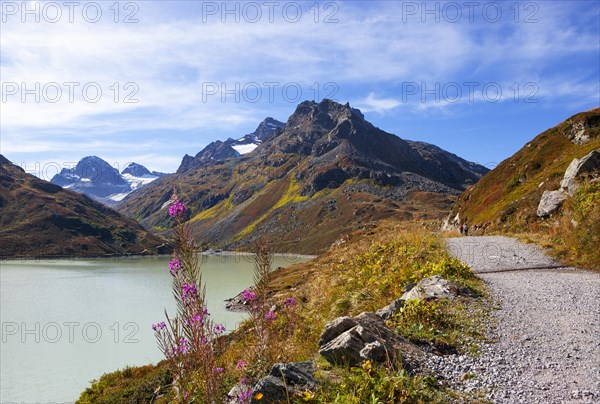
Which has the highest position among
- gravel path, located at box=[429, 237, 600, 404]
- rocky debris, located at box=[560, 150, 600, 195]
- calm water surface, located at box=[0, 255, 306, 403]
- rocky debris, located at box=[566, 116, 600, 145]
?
rocky debris, located at box=[566, 116, 600, 145]

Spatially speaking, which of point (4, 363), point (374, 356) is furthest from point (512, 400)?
point (4, 363)

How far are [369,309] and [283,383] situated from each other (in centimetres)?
577

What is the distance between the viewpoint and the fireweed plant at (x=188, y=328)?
12.5 ft

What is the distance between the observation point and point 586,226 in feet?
49.0

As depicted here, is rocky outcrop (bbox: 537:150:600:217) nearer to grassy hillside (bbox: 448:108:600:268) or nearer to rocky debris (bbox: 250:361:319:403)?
grassy hillside (bbox: 448:108:600:268)

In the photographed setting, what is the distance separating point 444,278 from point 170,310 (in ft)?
199

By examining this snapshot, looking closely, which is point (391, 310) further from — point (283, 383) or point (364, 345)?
point (283, 383)

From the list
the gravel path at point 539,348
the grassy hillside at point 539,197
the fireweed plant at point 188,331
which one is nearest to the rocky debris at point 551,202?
the grassy hillside at point 539,197

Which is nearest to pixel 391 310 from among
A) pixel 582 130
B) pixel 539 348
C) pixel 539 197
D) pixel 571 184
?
pixel 539 348

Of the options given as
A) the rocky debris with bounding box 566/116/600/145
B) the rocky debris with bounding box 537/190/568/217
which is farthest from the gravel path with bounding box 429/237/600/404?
the rocky debris with bounding box 566/116/600/145

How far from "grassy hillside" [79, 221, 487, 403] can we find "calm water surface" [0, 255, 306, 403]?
408 cm

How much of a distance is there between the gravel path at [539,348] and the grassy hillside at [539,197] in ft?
12.5

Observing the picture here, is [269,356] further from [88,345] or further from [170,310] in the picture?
[170,310]

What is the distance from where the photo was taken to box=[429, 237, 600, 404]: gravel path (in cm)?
538
